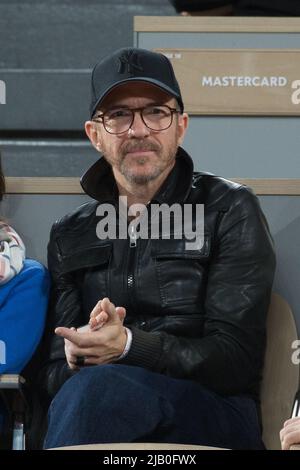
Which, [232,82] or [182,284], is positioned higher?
[232,82]

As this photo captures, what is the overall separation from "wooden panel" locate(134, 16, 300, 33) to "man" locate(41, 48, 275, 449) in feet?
2.63

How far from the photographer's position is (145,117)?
209cm

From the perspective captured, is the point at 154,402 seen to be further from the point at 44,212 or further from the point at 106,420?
the point at 44,212

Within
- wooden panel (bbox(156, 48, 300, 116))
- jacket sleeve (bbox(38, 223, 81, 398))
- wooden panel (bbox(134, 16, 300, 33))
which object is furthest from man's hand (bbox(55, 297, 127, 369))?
wooden panel (bbox(134, 16, 300, 33))

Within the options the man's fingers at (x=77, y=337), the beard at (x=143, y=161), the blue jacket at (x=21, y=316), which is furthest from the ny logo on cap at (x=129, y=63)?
the man's fingers at (x=77, y=337)

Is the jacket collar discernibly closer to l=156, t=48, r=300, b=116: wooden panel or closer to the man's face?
the man's face

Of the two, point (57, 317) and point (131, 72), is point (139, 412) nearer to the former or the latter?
point (57, 317)

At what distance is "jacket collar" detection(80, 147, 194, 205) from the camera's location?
2.09m

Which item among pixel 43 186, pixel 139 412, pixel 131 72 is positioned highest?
pixel 131 72

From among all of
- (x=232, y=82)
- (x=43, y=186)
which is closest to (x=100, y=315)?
(x=43, y=186)

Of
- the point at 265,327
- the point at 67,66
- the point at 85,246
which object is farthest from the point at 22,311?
the point at 67,66

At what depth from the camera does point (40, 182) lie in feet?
7.47

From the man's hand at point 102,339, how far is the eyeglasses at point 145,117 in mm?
391

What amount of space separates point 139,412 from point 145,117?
0.60 metres
